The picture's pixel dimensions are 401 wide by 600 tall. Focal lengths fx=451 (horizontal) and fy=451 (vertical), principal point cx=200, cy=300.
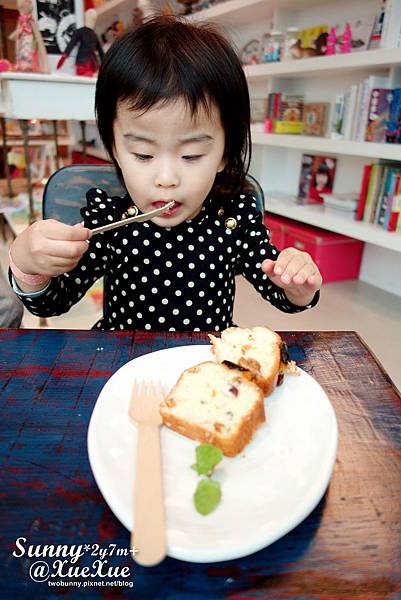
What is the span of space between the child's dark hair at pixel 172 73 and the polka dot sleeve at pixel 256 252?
20 centimetres

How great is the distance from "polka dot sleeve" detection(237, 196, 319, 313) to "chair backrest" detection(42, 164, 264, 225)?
3.7 inches

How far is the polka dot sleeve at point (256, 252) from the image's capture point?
0.94m

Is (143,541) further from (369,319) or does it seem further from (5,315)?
(369,319)

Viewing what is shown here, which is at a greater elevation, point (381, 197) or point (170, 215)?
point (170, 215)

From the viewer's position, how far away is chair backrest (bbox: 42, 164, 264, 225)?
3.28 ft

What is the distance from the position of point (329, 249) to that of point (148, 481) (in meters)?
2.35

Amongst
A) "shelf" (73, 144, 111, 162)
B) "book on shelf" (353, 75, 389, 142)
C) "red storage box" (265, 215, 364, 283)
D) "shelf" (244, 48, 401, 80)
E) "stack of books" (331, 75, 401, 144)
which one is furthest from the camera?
"shelf" (73, 144, 111, 162)

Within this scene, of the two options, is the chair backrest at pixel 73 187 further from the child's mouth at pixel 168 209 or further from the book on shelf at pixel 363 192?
the book on shelf at pixel 363 192

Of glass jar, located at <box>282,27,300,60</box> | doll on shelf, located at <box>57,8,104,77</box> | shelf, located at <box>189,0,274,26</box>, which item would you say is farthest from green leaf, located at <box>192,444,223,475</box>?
shelf, located at <box>189,0,274,26</box>

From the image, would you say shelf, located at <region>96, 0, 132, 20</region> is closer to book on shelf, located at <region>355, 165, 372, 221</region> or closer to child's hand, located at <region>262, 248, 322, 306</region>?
book on shelf, located at <region>355, 165, 372, 221</region>

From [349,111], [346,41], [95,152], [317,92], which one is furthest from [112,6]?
[349,111]

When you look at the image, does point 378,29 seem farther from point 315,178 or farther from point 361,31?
point 315,178

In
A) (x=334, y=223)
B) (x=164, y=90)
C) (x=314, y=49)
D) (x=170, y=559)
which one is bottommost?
(x=334, y=223)

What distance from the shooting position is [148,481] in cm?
38
